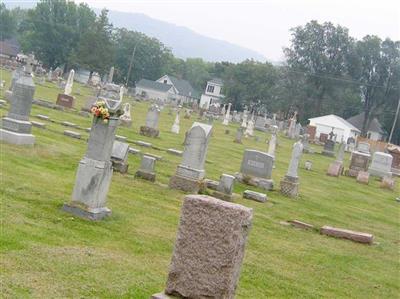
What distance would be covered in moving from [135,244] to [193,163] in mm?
6522

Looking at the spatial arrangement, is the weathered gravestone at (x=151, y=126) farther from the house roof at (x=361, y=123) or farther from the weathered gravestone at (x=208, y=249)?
the house roof at (x=361, y=123)

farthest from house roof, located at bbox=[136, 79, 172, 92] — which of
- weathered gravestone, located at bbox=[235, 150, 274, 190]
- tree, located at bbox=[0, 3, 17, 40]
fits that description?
weathered gravestone, located at bbox=[235, 150, 274, 190]

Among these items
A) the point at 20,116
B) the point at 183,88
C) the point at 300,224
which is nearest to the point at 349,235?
the point at 300,224

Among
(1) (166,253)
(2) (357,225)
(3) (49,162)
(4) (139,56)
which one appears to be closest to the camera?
(1) (166,253)

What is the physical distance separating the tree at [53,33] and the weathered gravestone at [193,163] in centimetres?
6889

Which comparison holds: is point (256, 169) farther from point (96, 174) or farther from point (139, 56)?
point (139, 56)

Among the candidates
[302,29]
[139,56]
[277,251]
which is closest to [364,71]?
[302,29]

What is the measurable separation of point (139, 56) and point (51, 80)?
3809cm

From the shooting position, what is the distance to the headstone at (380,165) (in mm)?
32406

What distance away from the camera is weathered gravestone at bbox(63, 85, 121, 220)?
9.95 meters

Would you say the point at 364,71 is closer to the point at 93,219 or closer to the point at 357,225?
the point at 357,225

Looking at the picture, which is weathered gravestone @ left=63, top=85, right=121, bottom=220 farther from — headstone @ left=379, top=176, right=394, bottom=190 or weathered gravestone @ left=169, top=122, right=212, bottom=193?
headstone @ left=379, top=176, right=394, bottom=190

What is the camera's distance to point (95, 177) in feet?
33.3

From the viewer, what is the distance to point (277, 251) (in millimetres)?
10508
